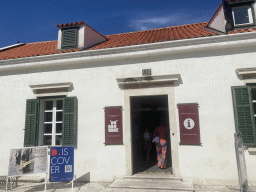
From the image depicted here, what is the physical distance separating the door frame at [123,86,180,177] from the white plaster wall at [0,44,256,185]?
14 cm

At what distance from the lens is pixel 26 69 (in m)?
7.04

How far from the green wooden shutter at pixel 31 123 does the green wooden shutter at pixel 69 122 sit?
108 centimetres

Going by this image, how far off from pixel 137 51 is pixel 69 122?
10.7 feet

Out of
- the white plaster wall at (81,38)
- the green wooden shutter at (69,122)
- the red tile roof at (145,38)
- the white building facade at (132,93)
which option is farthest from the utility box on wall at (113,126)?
the white plaster wall at (81,38)

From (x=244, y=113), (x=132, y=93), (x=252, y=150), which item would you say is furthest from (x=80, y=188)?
(x=244, y=113)

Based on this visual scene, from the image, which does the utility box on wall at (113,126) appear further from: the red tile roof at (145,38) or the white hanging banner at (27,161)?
the red tile roof at (145,38)

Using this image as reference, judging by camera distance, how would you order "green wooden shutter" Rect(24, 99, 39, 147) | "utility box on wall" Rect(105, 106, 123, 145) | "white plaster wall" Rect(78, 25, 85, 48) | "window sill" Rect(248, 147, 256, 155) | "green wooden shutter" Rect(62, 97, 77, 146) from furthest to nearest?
"white plaster wall" Rect(78, 25, 85, 48) → "green wooden shutter" Rect(24, 99, 39, 147) → "green wooden shutter" Rect(62, 97, 77, 146) → "utility box on wall" Rect(105, 106, 123, 145) → "window sill" Rect(248, 147, 256, 155)

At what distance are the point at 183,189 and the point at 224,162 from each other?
1.51 m

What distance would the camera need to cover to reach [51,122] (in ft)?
21.9

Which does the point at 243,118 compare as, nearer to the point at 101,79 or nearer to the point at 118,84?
the point at 118,84

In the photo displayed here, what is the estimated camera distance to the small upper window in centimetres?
671

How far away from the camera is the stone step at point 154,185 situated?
4.80m

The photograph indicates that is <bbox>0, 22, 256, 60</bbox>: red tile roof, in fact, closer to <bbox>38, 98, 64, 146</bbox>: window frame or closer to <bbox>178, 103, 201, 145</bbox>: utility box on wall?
<bbox>38, 98, 64, 146</bbox>: window frame

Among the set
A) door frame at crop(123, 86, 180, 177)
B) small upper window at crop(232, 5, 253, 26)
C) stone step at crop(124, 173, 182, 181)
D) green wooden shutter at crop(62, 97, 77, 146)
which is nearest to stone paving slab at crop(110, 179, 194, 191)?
stone step at crop(124, 173, 182, 181)
